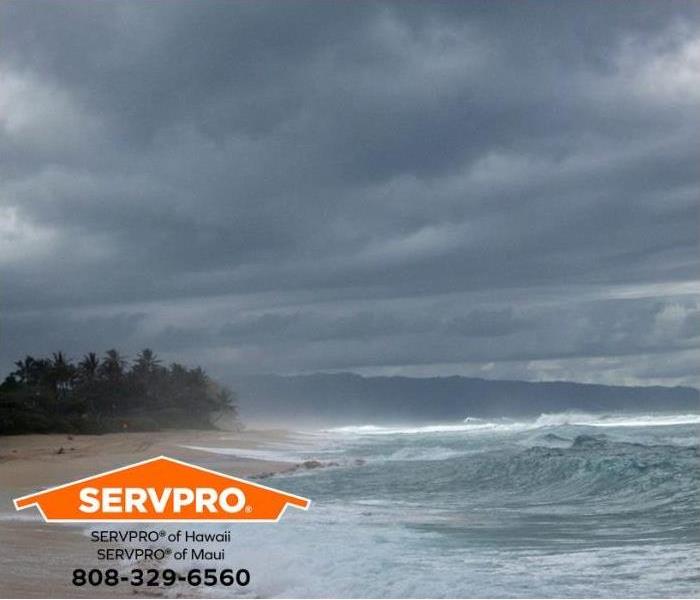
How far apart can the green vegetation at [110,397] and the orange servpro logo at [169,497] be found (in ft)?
99.1

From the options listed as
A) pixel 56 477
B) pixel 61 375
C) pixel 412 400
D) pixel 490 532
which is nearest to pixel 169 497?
pixel 490 532

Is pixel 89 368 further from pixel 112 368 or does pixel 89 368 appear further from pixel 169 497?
pixel 169 497

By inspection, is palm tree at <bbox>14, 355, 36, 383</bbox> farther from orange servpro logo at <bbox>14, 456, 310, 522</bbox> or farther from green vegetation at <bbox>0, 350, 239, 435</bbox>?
orange servpro logo at <bbox>14, 456, 310, 522</bbox>

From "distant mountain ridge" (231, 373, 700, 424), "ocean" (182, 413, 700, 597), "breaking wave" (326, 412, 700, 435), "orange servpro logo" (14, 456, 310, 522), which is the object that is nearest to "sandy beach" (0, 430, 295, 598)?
"orange servpro logo" (14, 456, 310, 522)

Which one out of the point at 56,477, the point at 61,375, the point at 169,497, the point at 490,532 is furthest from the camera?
the point at 61,375

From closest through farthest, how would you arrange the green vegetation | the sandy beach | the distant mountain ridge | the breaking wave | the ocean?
the sandy beach → the ocean → the green vegetation → the breaking wave → the distant mountain ridge

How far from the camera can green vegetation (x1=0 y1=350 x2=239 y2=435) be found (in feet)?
144

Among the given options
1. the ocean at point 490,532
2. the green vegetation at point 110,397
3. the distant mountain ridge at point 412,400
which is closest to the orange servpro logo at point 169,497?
the ocean at point 490,532

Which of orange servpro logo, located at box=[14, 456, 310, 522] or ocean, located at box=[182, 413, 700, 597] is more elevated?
orange servpro logo, located at box=[14, 456, 310, 522]

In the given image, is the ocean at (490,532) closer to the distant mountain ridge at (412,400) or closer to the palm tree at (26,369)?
the palm tree at (26,369)

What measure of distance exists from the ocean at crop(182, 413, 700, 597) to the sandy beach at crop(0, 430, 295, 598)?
1.69 meters

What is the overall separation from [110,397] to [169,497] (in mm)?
47998

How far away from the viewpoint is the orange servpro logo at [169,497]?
10.5 metres

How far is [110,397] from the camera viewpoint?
5681cm
